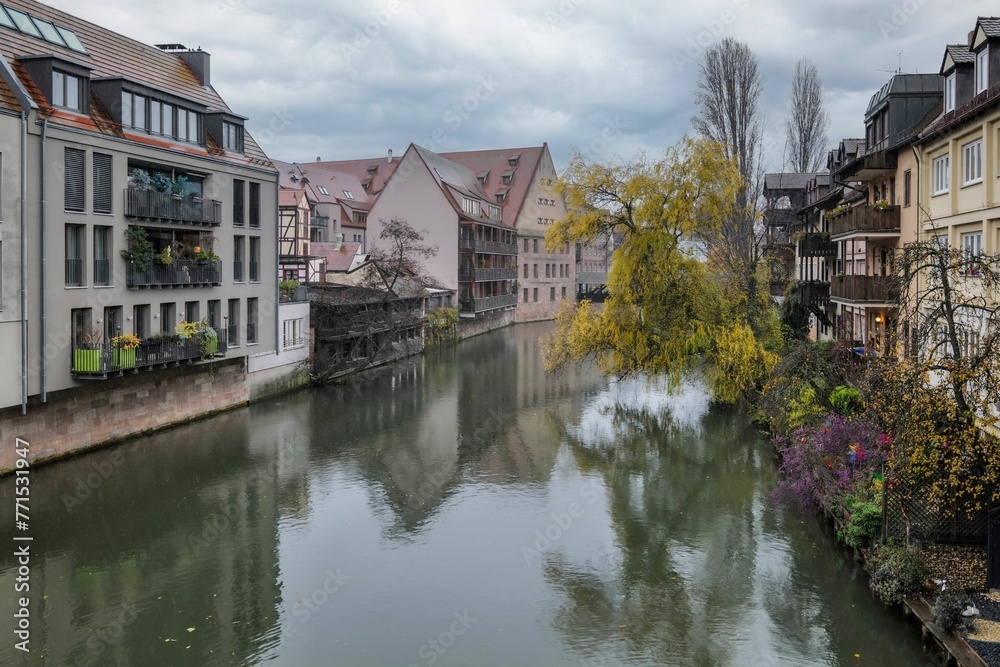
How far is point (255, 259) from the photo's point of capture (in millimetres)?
29672

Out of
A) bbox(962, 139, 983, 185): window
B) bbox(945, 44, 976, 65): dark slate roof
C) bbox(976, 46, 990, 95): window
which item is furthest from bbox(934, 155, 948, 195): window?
bbox(976, 46, 990, 95): window

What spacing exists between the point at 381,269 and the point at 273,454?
17785 millimetres

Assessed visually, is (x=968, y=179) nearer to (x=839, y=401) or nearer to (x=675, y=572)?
(x=839, y=401)

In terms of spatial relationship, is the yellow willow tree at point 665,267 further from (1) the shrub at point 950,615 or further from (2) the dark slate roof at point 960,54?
(1) the shrub at point 950,615

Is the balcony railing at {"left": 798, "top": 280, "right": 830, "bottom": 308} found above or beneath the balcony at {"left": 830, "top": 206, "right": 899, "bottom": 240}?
beneath

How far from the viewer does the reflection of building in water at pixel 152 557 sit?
12.0 meters

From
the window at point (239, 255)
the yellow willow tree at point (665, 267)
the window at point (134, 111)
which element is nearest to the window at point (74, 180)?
the window at point (134, 111)

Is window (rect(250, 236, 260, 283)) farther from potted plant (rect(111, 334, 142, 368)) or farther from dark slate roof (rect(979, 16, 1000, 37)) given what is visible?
dark slate roof (rect(979, 16, 1000, 37))

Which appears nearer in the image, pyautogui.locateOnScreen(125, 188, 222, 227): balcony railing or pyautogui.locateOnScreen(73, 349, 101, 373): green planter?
pyautogui.locateOnScreen(73, 349, 101, 373): green planter

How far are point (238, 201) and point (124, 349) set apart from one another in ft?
27.0

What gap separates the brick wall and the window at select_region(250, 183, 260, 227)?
4751mm

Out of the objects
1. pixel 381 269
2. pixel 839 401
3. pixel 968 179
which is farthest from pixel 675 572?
pixel 381 269

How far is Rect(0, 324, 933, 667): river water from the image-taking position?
11.9 meters

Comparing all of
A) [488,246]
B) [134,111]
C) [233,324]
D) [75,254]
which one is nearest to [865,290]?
[233,324]
